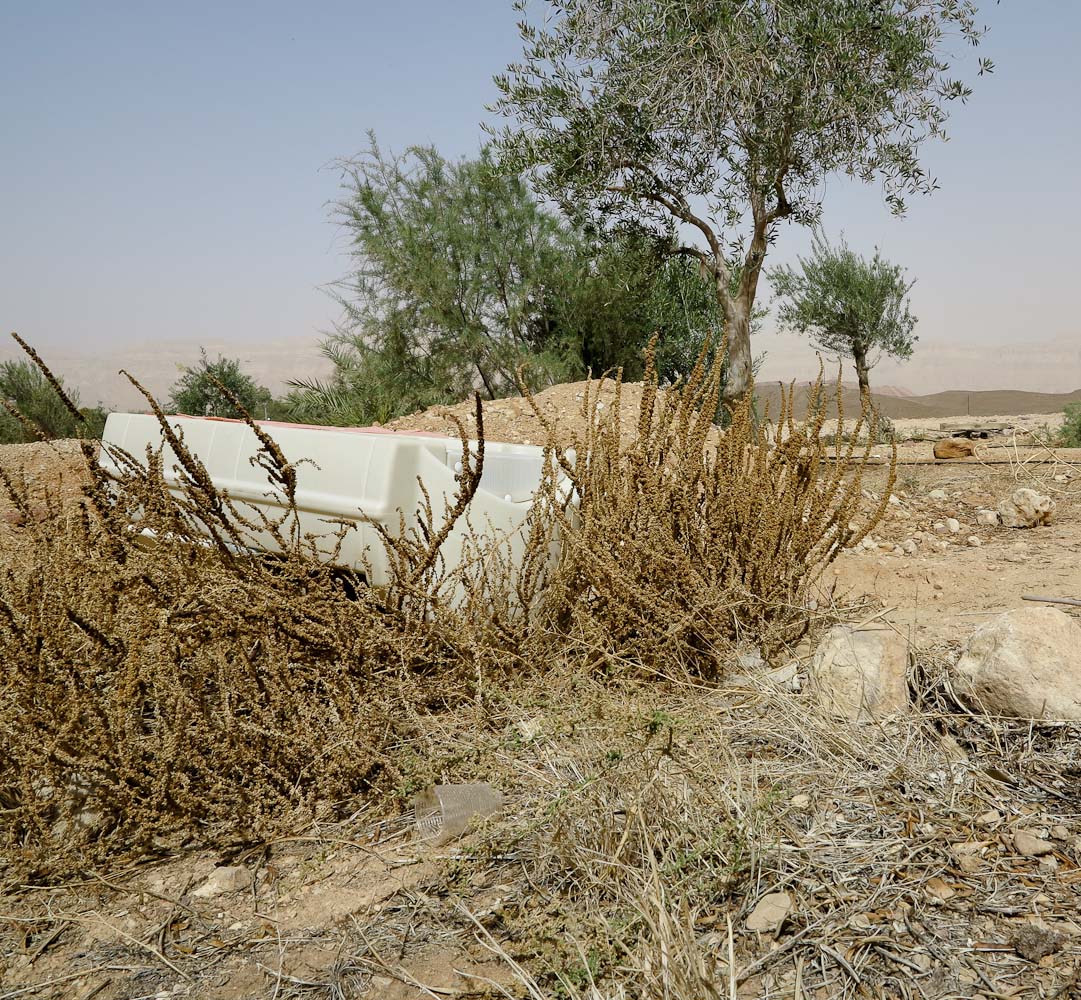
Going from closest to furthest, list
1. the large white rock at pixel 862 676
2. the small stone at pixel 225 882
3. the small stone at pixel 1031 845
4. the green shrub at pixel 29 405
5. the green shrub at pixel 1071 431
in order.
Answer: the small stone at pixel 1031 845
the small stone at pixel 225 882
the large white rock at pixel 862 676
the green shrub at pixel 1071 431
the green shrub at pixel 29 405

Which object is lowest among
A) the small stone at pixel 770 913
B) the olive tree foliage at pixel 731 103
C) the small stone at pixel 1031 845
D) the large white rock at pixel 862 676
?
the small stone at pixel 770 913

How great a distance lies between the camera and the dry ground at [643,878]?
1.78 m

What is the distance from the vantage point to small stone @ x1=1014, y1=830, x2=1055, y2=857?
6.63ft

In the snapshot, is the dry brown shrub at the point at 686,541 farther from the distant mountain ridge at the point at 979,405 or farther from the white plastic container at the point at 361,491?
the distant mountain ridge at the point at 979,405

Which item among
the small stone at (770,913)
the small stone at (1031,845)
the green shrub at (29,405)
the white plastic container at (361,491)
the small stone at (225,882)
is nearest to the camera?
the small stone at (770,913)

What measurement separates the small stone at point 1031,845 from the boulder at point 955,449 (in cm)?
857

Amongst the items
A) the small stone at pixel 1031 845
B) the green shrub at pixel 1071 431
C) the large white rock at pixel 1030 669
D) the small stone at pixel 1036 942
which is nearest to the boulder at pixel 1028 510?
the large white rock at pixel 1030 669

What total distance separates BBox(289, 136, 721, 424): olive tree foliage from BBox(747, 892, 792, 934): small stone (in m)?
12.1

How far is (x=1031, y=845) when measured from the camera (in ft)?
6.67

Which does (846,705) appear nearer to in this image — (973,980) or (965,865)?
(965,865)

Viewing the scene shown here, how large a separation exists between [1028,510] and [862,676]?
13.4 ft

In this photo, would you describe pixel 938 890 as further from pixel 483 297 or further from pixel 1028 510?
pixel 483 297

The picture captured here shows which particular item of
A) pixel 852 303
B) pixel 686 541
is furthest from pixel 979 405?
pixel 686 541

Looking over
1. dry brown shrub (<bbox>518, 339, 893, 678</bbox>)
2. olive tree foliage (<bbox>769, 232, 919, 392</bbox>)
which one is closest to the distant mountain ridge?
olive tree foliage (<bbox>769, 232, 919, 392</bbox>)
